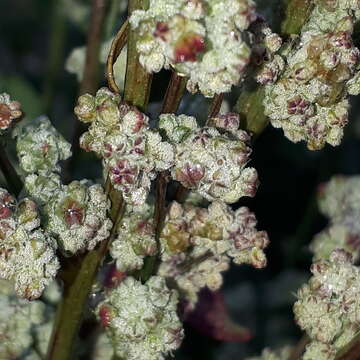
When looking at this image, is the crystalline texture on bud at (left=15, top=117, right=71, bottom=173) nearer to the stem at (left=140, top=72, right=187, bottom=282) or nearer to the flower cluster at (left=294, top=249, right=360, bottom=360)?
the stem at (left=140, top=72, right=187, bottom=282)

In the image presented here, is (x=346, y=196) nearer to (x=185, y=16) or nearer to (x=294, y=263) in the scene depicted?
(x=294, y=263)

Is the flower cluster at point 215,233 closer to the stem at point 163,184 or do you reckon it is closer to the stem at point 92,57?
the stem at point 163,184

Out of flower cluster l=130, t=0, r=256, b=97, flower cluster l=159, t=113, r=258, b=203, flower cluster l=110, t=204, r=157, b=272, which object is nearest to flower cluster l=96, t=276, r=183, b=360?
flower cluster l=110, t=204, r=157, b=272

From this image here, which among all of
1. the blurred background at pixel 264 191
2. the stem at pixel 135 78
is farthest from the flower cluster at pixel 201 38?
the blurred background at pixel 264 191

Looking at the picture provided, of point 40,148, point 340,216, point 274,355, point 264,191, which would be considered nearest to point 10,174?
point 40,148

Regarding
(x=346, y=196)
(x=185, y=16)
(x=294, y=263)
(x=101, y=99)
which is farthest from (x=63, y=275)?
(x=294, y=263)

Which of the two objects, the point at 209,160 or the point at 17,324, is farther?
the point at 17,324

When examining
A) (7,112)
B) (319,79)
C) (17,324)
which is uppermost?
(319,79)

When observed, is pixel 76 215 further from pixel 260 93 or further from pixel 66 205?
pixel 260 93
